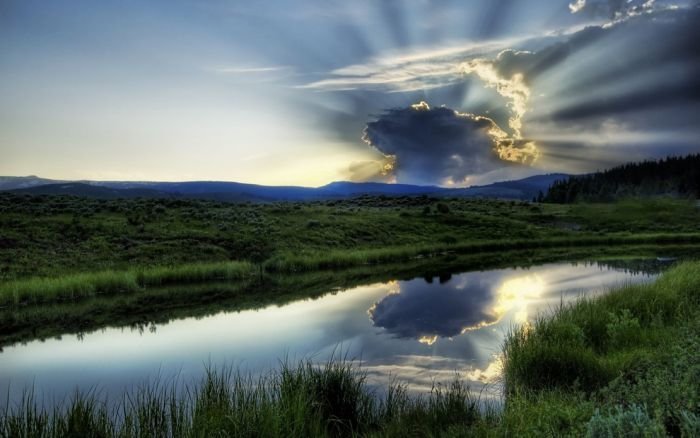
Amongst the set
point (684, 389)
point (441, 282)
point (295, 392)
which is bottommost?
point (441, 282)

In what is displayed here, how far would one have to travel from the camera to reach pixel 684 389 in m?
5.88

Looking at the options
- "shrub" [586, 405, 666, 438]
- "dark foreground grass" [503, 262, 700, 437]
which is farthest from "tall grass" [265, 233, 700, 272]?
"shrub" [586, 405, 666, 438]

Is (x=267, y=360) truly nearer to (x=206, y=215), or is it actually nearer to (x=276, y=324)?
(x=276, y=324)

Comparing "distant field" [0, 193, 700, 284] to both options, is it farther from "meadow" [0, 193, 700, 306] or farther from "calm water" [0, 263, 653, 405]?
"calm water" [0, 263, 653, 405]

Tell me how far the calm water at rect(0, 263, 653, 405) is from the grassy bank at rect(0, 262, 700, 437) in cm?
185

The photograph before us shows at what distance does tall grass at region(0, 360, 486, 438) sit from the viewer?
7.12 metres

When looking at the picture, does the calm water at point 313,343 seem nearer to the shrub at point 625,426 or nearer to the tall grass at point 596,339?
the tall grass at point 596,339

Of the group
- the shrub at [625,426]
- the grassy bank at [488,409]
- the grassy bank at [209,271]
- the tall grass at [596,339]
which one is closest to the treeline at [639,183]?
the grassy bank at [209,271]

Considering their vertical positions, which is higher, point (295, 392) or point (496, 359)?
point (295, 392)

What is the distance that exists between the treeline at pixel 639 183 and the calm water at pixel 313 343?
120968mm

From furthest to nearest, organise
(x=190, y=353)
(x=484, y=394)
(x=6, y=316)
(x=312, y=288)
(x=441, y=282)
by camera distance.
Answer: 1. (x=441, y=282)
2. (x=312, y=288)
3. (x=6, y=316)
4. (x=190, y=353)
5. (x=484, y=394)

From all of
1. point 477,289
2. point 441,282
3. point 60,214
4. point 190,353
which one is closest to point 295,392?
point 190,353

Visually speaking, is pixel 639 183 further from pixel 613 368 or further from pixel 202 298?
pixel 613 368

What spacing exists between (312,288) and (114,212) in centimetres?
2848
